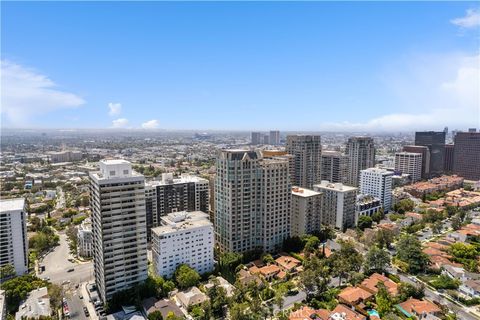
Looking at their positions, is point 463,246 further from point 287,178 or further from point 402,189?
point 402,189

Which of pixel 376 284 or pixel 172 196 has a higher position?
pixel 172 196

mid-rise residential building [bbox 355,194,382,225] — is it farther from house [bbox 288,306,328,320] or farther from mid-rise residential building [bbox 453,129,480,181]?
mid-rise residential building [bbox 453,129,480,181]

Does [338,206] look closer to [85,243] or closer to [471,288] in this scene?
[471,288]

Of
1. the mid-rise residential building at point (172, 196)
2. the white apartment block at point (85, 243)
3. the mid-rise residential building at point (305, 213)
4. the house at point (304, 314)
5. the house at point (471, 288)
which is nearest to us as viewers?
the house at point (304, 314)

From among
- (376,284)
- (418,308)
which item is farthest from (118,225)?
(418,308)

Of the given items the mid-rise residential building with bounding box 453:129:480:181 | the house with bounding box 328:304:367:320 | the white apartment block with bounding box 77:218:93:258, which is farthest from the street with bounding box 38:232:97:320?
the mid-rise residential building with bounding box 453:129:480:181

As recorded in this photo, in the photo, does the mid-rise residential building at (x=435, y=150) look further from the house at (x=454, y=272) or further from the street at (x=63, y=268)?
the street at (x=63, y=268)

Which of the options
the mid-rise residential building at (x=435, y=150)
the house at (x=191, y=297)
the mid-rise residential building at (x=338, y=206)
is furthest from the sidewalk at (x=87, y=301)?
the mid-rise residential building at (x=435, y=150)
